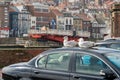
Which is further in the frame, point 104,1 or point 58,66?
point 104,1

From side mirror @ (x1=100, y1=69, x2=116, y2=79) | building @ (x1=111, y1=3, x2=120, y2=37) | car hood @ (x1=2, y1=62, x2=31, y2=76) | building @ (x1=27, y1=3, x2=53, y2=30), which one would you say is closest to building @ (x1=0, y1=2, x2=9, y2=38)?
building @ (x1=27, y1=3, x2=53, y2=30)

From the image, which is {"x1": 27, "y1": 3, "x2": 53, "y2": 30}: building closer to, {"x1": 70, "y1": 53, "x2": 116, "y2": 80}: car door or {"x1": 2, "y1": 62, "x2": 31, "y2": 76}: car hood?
{"x1": 2, "y1": 62, "x2": 31, "y2": 76}: car hood

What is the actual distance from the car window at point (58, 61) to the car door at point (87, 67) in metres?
0.22

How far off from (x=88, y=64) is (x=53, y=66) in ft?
2.66

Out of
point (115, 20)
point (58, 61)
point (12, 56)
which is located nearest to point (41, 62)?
point (58, 61)

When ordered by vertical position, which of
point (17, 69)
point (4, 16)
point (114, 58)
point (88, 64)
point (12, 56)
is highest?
point (114, 58)

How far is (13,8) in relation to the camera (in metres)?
141

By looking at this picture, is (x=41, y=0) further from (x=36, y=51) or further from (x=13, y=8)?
(x=36, y=51)

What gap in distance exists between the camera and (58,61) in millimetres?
8109

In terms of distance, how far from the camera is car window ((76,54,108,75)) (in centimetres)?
746

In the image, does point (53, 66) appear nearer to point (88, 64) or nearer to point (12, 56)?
point (88, 64)

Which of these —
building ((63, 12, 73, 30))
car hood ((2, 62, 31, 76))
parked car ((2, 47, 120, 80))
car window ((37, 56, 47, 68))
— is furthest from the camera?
building ((63, 12, 73, 30))

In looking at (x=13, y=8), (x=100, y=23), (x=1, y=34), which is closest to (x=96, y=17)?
(x=100, y=23)

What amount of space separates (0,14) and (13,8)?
198 inches
